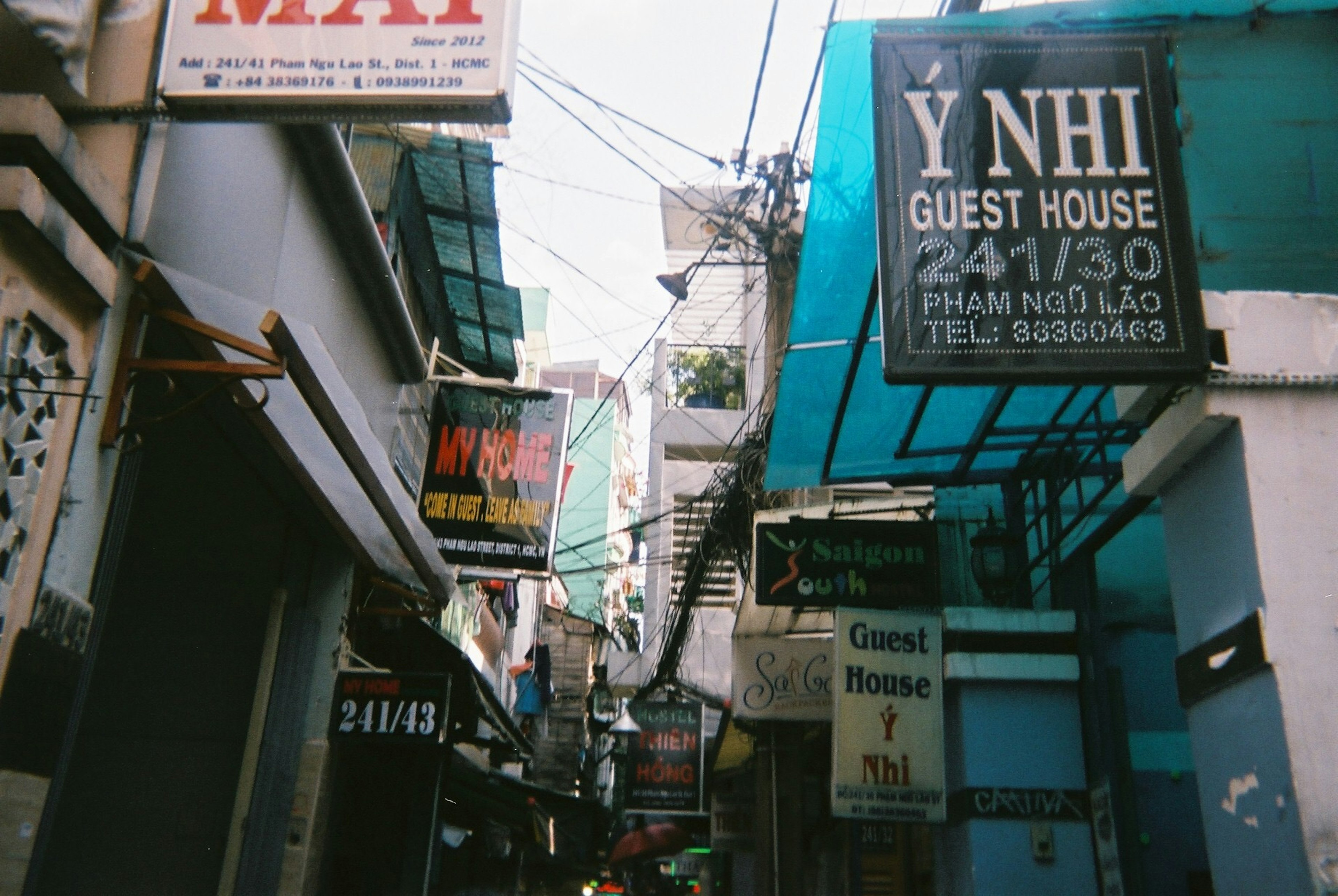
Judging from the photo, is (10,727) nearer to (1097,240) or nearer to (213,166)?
(213,166)

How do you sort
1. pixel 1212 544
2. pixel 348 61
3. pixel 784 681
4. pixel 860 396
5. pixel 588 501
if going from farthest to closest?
1. pixel 588 501
2. pixel 784 681
3. pixel 860 396
4. pixel 1212 544
5. pixel 348 61

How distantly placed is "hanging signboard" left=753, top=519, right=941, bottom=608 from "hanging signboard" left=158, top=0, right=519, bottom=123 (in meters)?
5.25

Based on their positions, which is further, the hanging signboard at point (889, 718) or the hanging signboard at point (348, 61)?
the hanging signboard at point (889, 718)

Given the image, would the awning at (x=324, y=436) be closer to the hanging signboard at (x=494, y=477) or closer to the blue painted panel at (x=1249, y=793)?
the hanging signboard at (x=494, y=477)

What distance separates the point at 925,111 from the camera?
208 inches

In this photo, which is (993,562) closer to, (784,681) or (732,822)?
(784,681)

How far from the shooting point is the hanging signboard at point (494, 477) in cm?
1052

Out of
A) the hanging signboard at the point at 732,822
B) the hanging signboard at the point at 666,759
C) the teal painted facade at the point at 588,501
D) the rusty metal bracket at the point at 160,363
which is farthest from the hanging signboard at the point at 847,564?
the teal painted facade at the point at 588,501

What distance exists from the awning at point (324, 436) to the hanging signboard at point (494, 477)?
99 cm

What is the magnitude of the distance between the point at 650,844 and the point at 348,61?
1790 centimetres

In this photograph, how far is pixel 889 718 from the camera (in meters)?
7.77

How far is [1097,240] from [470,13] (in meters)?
3.11

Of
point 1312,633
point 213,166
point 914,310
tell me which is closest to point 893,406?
point 914,310

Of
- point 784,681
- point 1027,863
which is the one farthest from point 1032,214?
point 784,681
